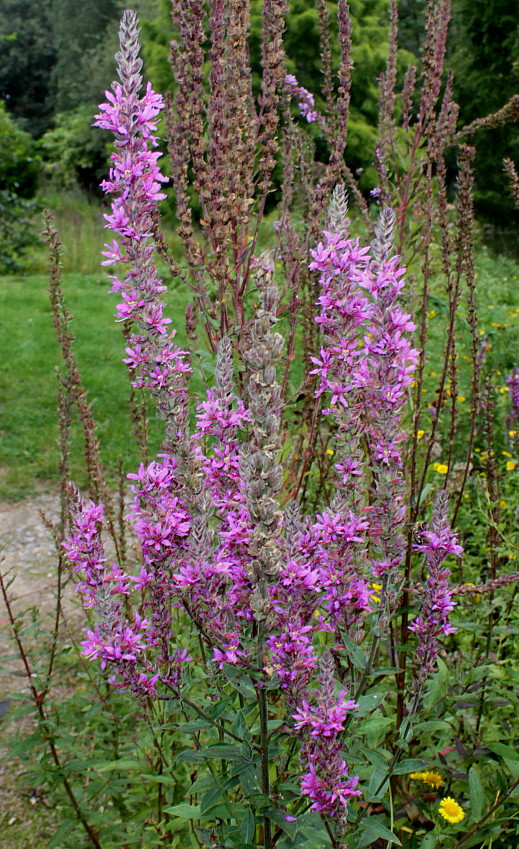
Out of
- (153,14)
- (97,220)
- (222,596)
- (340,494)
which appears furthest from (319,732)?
(153,14)

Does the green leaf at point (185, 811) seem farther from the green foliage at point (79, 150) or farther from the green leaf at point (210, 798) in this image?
the green foliage at point (79, 150)

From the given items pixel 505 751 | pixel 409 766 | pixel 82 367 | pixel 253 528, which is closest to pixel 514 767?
pixel 505 751

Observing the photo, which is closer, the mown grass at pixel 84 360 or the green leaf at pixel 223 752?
the green leaf at pixel 223 752

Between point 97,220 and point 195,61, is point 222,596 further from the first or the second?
point 97,220

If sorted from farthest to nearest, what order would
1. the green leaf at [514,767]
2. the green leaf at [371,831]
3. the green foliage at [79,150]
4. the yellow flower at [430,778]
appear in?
the green foliage at [79,150]
the yellow flower at [430,778]
the green leaf at [514,767]
the green leaf at [371,831]

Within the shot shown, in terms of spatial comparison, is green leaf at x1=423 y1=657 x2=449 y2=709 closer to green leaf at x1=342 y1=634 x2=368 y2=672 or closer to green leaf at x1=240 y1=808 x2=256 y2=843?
green leaf at x1=342 y1=634 x2=368 y2=672

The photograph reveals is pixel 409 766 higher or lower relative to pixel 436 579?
lower

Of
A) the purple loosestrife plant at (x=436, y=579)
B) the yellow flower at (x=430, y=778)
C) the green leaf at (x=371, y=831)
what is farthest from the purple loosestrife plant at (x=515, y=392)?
the green leaf at (x=371, y=831)

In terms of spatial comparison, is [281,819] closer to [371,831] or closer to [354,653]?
→ [371,831]

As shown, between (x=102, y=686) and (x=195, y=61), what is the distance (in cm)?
281

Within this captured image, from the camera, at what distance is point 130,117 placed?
1.55 meters

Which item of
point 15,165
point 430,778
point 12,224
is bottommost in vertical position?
point 430,778

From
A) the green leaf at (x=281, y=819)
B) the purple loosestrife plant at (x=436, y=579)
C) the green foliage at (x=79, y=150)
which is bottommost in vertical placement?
the green leaf at (x=281, y=819)

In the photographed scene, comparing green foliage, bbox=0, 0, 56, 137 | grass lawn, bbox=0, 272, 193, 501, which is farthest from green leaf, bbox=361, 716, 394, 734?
green foliage, bbox=0, 0, 56, 137
